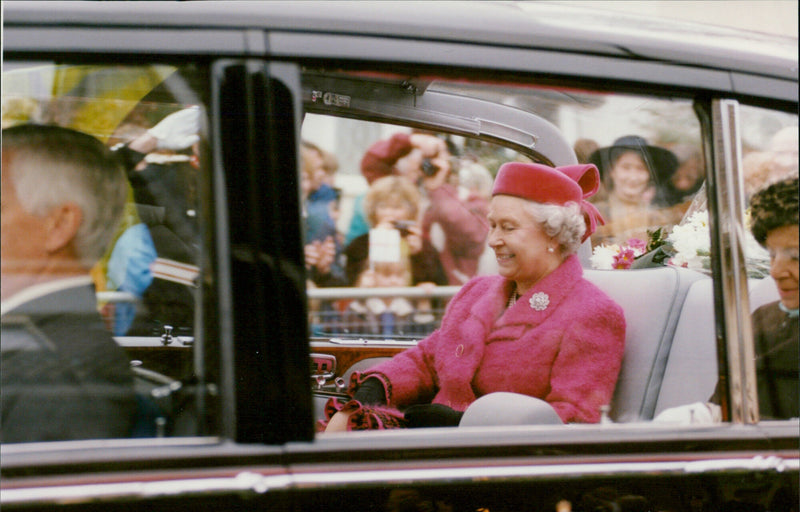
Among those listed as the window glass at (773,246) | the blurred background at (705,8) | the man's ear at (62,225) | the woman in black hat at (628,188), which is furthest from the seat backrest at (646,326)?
the blurred background at (705,8)

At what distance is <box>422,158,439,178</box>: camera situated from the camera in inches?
132

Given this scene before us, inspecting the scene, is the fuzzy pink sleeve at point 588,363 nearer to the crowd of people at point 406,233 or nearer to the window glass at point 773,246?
the window glass at point 773,246

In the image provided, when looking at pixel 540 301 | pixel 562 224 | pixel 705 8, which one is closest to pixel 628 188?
pixel 562 224

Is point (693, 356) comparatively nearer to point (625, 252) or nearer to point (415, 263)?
point (625, 252)

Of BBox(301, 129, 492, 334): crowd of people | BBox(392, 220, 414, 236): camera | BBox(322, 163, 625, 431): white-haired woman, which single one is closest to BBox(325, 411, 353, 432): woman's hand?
BBox(322, 163, 625, 431): white-haired woman

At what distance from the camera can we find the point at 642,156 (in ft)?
8.35

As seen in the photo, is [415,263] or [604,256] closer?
[604,256]

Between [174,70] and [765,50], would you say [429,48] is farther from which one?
[765,50]

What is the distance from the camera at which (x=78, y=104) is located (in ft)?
5.17

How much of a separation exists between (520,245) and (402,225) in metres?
1.29

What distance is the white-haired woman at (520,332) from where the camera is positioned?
2234mm

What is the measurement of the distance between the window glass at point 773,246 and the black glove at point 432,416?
0.90 metres

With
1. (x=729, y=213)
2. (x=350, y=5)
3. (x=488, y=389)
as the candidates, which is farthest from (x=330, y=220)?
(x=729, y=213)

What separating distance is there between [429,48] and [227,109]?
40 cm
